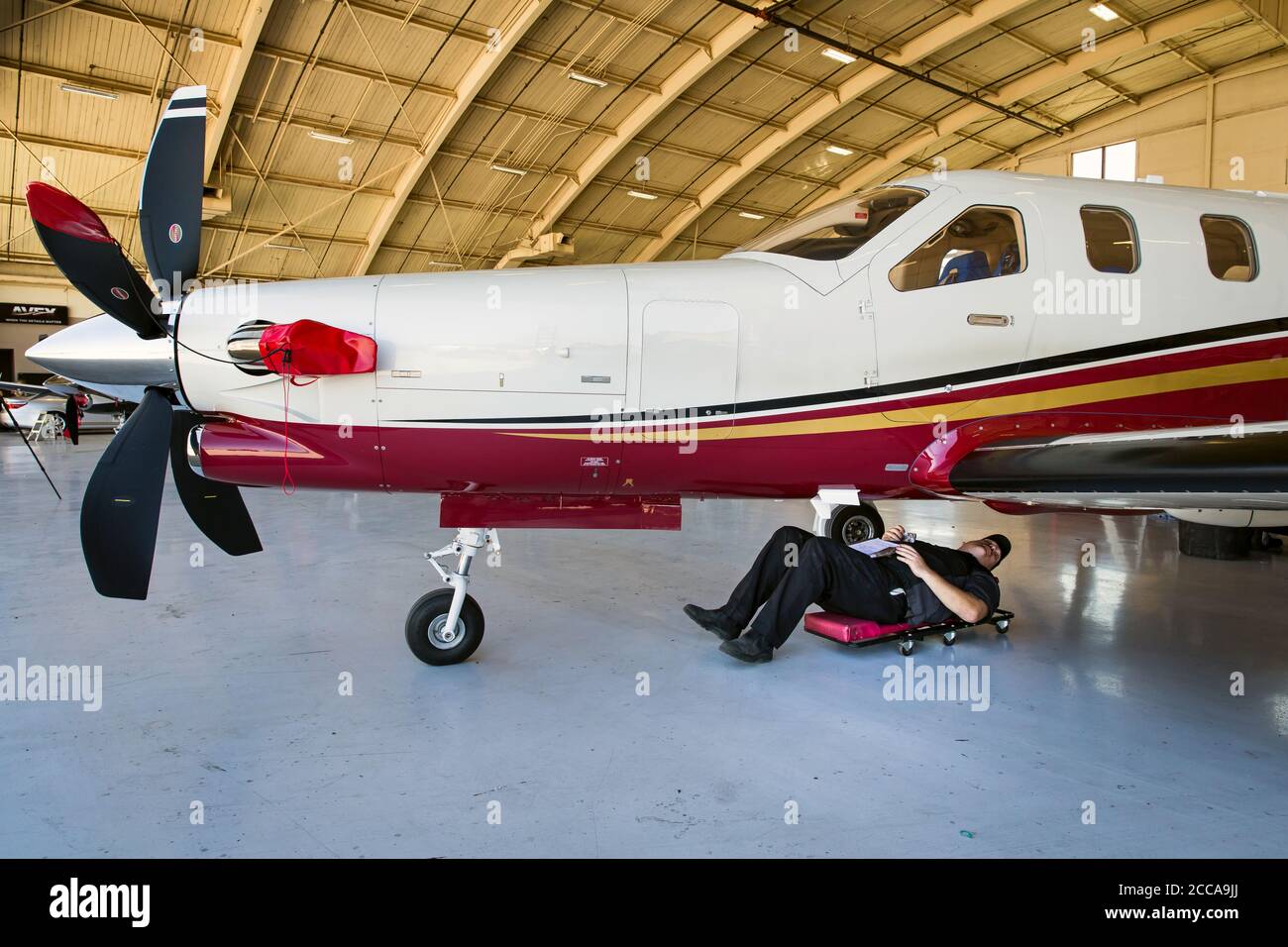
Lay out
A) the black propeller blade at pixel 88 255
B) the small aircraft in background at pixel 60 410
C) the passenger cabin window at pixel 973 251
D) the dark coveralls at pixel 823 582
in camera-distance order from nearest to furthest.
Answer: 1. the black propeller blade at pixel 88 255
2. the passenger cabin window at pixel 973 251
3. the dark coveralls at pixel 823 582
4. the small aircraft in background at pixel 60 410

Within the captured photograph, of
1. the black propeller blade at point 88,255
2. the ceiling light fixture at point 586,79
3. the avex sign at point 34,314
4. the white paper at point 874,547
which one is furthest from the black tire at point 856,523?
the avex sign at point 34,314

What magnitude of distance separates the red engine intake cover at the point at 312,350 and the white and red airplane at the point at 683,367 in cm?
1

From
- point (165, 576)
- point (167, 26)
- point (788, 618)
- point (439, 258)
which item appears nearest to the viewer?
point (788, 618)

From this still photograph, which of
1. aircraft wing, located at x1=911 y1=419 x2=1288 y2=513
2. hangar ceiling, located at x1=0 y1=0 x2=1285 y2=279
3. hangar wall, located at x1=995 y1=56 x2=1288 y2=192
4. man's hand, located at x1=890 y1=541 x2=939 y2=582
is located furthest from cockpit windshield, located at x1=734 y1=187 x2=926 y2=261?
hangar wall, located at x1=995 y1=56 x2=1288 y2=192

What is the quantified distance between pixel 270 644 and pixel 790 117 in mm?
24294

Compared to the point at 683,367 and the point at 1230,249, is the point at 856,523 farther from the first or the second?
the point at 683,367

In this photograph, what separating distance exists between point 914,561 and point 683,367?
1823mm

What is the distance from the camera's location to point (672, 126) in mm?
24500

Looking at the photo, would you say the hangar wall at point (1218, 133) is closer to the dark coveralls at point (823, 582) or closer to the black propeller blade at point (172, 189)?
the dark coveralls at point (823, 582)

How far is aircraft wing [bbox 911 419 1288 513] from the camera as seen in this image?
3.53m

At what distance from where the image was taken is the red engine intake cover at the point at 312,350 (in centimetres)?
399

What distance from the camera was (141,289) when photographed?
4.29 meters

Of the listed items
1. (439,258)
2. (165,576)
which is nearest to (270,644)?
(165,576)
